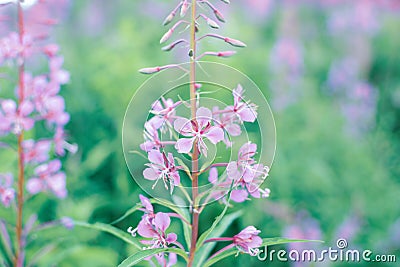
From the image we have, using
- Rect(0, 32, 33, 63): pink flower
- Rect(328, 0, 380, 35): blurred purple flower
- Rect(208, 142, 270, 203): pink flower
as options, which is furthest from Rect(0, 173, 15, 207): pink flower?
Rect(328, 0, 380, 35): blurred purple flower

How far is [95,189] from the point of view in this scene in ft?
12.3

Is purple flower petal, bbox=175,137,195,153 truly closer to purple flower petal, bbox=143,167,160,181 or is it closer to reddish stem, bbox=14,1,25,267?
purple flower petal, bbox=143,167,160,181

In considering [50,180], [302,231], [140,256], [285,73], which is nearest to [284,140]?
[302,231]

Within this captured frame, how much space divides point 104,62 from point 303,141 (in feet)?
5.43

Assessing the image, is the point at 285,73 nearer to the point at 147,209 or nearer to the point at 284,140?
the point at 284,140

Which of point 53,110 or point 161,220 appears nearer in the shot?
point 161,220

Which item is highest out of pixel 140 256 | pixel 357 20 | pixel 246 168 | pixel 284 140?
pixel 357 20

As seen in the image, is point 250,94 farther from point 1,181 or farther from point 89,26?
point 89,26

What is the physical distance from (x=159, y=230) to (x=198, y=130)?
0.30 meters

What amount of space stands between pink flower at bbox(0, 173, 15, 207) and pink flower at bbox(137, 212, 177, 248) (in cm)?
84

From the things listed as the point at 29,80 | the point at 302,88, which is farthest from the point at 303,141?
the point at 29,80

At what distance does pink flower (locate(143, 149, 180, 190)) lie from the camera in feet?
4.66

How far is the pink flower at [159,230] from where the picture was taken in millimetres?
1476

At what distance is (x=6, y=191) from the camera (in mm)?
2145
